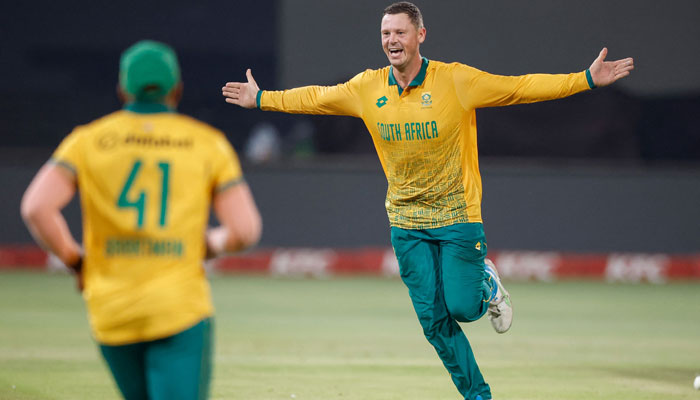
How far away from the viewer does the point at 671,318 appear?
525 inches

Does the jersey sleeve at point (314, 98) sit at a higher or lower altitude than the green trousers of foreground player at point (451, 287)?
higher

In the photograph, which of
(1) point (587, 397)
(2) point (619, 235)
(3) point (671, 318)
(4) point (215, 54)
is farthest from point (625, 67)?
(4) point (215, 54)

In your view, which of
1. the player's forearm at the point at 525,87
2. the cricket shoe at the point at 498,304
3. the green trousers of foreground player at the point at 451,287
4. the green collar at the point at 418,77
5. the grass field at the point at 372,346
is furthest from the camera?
the grass field at the point at 372,346

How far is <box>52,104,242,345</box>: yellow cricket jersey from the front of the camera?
12.5 feet

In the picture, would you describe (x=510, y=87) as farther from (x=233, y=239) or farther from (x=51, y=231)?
(x=51, y=231)

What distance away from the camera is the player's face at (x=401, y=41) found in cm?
651

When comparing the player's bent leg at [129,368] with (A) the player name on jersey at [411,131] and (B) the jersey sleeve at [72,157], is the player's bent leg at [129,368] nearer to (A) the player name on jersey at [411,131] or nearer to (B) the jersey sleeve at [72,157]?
(B) the jersey sleeve at [72,157]

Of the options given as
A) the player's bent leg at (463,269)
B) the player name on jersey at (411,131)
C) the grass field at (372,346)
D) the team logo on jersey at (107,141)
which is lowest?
the grass field at (372,346)

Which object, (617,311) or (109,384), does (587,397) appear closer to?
(109,384)

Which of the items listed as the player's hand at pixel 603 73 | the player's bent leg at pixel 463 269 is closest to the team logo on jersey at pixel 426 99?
the player's bent leg at pixel 463 269

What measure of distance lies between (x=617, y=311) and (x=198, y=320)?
36.3ft

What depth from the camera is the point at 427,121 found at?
6.45 metres

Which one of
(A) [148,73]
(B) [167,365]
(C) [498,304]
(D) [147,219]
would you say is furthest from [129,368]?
(C) [498,304]

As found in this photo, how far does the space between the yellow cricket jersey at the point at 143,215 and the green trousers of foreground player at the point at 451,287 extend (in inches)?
111
